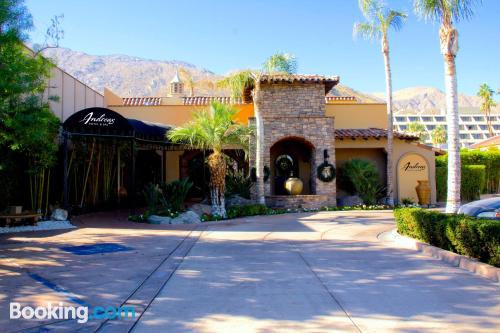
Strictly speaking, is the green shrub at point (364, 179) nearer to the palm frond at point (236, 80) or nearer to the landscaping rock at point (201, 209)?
the palm frond at point (236, 80)

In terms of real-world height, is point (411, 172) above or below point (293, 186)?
above

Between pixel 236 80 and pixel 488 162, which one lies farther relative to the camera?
pixel 488 162

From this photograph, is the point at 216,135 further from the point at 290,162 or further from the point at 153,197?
the point at 290,162

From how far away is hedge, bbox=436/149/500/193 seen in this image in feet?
75.9

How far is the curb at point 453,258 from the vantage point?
5.93m

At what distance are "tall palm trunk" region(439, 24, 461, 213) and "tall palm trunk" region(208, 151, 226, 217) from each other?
281 inches

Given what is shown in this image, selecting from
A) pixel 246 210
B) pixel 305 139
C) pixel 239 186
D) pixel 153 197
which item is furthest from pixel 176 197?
pixel 305 139

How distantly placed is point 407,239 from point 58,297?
6.95 m

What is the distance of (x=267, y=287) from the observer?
5.61 meters

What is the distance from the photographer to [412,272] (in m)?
6.42

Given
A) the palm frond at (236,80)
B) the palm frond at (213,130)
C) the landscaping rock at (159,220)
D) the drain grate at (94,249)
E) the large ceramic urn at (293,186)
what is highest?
the palm frond at (236,80)

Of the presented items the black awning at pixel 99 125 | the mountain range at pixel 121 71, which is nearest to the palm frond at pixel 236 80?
the black awning at pixel 99 125

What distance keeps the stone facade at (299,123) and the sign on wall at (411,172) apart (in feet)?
14.0

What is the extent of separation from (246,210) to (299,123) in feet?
15.6
